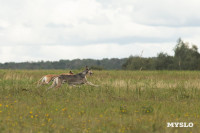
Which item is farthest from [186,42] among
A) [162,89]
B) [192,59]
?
[162,89]

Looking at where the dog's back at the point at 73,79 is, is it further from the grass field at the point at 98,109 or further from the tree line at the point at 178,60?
the tree line at the point at 178,60

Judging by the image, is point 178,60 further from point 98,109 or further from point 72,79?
point 98,109

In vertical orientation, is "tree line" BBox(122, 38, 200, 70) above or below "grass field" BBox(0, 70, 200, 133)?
above

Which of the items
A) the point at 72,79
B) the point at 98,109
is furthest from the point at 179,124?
the point at 72,79

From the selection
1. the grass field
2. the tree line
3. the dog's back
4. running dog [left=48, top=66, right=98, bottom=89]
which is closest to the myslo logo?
the grass field

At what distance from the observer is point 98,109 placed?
42.1 feet

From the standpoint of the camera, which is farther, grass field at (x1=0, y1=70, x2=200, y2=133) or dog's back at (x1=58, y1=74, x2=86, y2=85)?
dog's back at (x1=58, y1=74, x2=86, y2=85)

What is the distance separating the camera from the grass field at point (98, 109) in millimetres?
9414

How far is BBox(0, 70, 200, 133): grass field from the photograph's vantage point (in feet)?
30.9

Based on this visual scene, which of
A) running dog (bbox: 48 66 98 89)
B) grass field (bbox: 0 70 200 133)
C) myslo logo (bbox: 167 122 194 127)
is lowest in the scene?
myslo logo (bbox: 167 122 194 127)

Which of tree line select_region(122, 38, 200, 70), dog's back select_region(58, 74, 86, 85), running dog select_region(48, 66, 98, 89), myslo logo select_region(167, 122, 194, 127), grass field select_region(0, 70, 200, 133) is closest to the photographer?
grass field select_region(0, 70, 200, 133)

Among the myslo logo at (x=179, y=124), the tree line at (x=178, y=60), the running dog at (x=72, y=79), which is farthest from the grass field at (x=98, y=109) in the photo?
the tree line at (x=178, y=60)

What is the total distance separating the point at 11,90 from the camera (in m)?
17.8

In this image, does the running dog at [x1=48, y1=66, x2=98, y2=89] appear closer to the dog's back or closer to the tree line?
the dog's back
